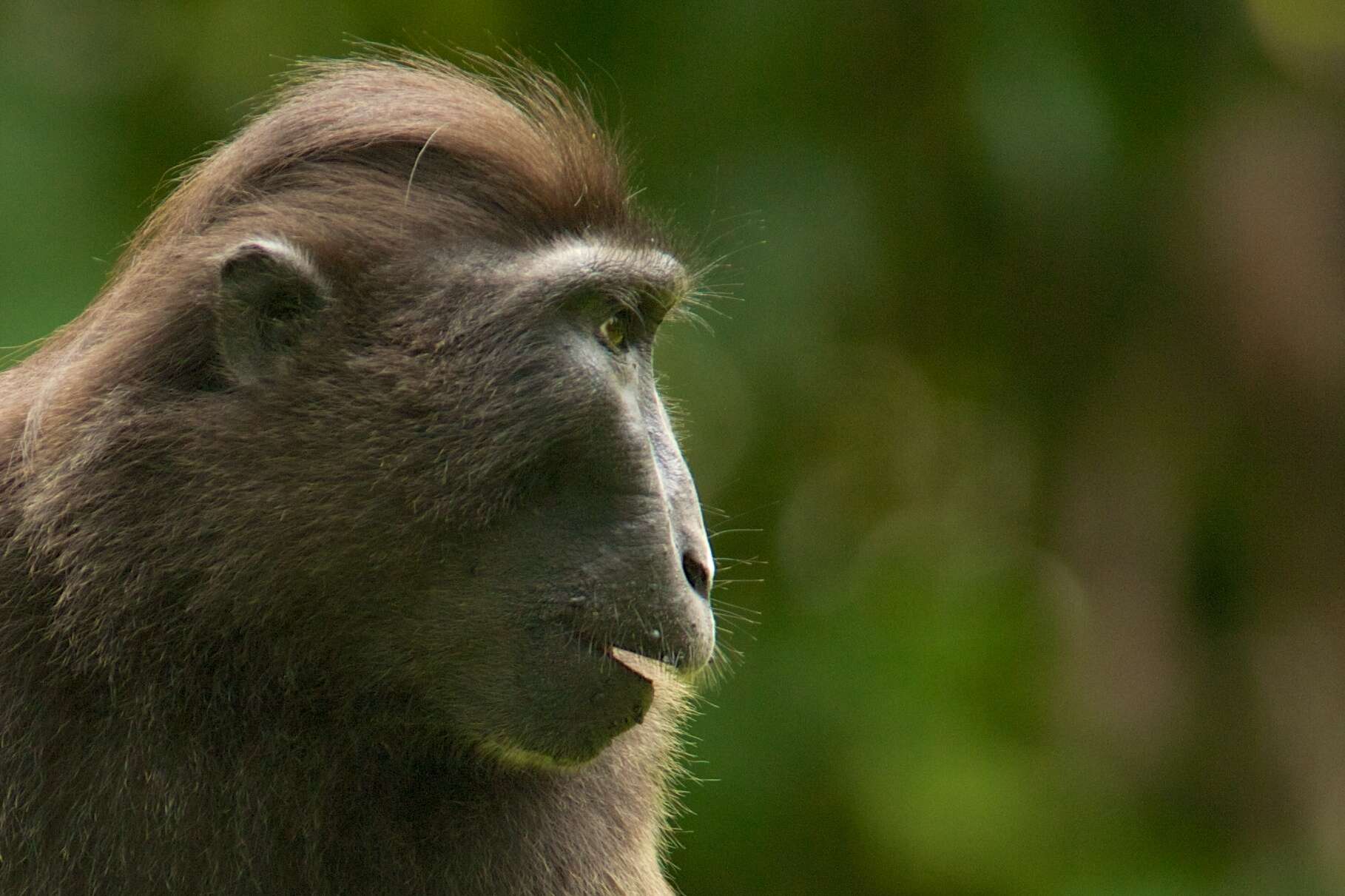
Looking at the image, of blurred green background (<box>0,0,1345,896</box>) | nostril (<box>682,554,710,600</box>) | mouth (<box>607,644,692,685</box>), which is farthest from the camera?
blurred green background (<box>0,0,1345,896</box>)

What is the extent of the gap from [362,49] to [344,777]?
4.35 m

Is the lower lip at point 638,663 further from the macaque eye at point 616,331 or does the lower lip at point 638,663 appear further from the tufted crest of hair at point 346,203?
the tufted crest of hair at point 346,203

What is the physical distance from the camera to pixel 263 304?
3.81 metres

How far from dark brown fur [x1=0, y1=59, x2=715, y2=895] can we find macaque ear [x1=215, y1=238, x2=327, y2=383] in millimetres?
33

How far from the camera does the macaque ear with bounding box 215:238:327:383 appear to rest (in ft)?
12.5

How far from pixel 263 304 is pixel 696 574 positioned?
1224 millimetres

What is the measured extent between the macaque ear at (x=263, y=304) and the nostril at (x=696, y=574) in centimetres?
109

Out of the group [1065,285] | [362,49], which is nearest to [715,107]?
[362,49]

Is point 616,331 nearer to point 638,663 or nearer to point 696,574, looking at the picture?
point 696,574

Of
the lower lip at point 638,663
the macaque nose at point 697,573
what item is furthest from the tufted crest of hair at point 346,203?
the lower lip at point 638,663

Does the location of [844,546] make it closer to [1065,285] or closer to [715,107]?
[1065,285]

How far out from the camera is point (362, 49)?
728 centimetres

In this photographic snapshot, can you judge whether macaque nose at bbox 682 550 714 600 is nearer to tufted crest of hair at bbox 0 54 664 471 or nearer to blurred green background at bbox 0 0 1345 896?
tufted crest of hair at bbox 0 54 664 471

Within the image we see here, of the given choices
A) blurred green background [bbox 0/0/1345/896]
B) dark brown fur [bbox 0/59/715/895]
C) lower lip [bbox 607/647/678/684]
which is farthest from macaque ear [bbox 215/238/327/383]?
blurred green background [bbox 0/0/1345/896]
